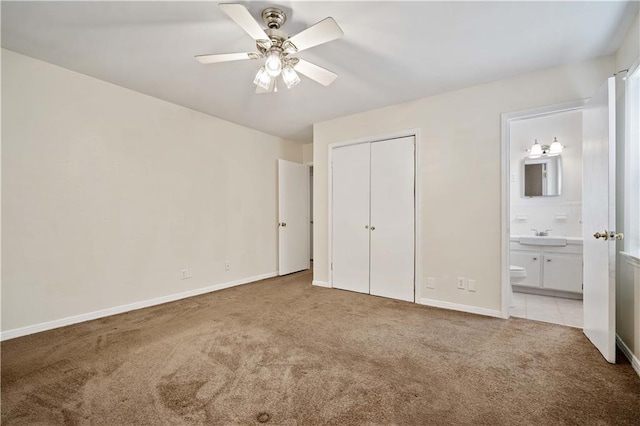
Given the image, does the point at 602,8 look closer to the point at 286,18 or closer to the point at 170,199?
the point at 286,18

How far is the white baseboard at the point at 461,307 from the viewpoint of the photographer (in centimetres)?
288

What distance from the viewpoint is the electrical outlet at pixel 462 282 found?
119 inches

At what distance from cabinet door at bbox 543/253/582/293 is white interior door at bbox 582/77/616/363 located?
1.49 m

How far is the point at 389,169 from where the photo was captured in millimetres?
3578

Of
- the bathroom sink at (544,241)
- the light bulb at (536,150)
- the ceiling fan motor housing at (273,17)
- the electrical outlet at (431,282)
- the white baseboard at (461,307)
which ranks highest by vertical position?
the ceiling fan motor housing at (273,17)

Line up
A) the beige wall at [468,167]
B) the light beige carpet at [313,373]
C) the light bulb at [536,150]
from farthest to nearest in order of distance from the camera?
the light bulb at [536,150] < the beige wall at [468,167] < the light beige carpet at [313,373]

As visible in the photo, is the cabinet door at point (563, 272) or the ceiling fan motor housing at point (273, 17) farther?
the cabinet door at point (563, 272)

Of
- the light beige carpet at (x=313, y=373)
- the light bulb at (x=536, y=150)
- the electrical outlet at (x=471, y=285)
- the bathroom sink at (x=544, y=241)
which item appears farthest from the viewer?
the light bulb at (x=536, y=150)

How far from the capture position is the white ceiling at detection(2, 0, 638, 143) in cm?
186

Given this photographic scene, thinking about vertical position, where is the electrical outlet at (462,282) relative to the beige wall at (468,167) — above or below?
below

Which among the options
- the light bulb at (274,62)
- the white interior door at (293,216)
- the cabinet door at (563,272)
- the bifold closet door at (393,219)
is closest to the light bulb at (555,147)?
the cabinet door at (563,272)

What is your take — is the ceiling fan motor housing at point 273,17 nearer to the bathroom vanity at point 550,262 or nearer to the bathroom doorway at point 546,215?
the bathroom doorway at point 546,215

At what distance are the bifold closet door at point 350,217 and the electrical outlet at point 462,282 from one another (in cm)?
113

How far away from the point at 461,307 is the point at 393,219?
123cm
